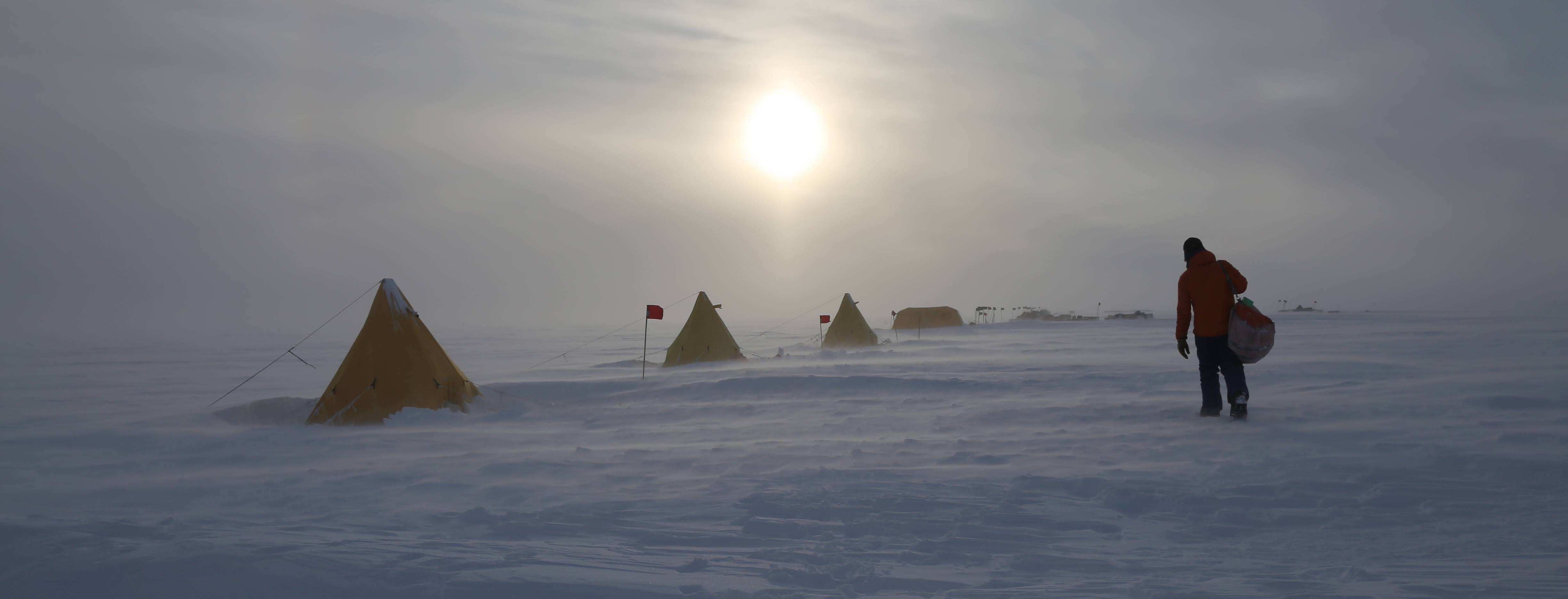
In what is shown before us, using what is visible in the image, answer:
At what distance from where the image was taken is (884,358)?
17547 millimetres

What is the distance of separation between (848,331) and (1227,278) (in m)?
17.0

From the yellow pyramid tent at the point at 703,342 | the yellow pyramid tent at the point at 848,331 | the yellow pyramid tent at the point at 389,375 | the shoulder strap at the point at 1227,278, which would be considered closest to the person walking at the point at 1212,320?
the shoulder strap at the point at 1227,278

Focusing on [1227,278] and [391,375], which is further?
[391,375]

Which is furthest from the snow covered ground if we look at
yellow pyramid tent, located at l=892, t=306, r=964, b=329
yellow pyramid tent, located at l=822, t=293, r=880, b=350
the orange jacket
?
yellow pyramid tent, located at l=892, t=306, r=964, b=329

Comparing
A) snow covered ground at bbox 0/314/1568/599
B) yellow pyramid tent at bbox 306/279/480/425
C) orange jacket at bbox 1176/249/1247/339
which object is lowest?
snow covered ground at bbox 0/314/1568/599

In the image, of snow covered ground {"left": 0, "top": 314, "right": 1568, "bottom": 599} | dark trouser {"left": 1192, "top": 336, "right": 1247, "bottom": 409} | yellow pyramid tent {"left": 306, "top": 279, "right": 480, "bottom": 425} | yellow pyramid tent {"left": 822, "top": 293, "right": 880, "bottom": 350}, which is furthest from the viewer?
yellow pyramid tent {"left": 822, "top": 293, "right": 880, "bottom": 350}

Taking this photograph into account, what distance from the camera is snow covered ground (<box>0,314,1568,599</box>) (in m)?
3.00

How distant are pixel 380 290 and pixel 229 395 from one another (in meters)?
4.93

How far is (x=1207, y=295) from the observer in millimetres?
6363

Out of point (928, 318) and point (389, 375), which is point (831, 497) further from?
point (928, 318)

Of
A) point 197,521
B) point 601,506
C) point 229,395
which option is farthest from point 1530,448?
point 229,395

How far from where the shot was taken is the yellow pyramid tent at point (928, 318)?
4891 centimetres

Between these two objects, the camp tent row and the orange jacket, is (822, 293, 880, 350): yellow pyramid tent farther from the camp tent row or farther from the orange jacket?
the orange jacket

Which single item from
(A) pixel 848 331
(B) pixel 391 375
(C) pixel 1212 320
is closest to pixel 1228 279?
(C) pixel 1212 320
